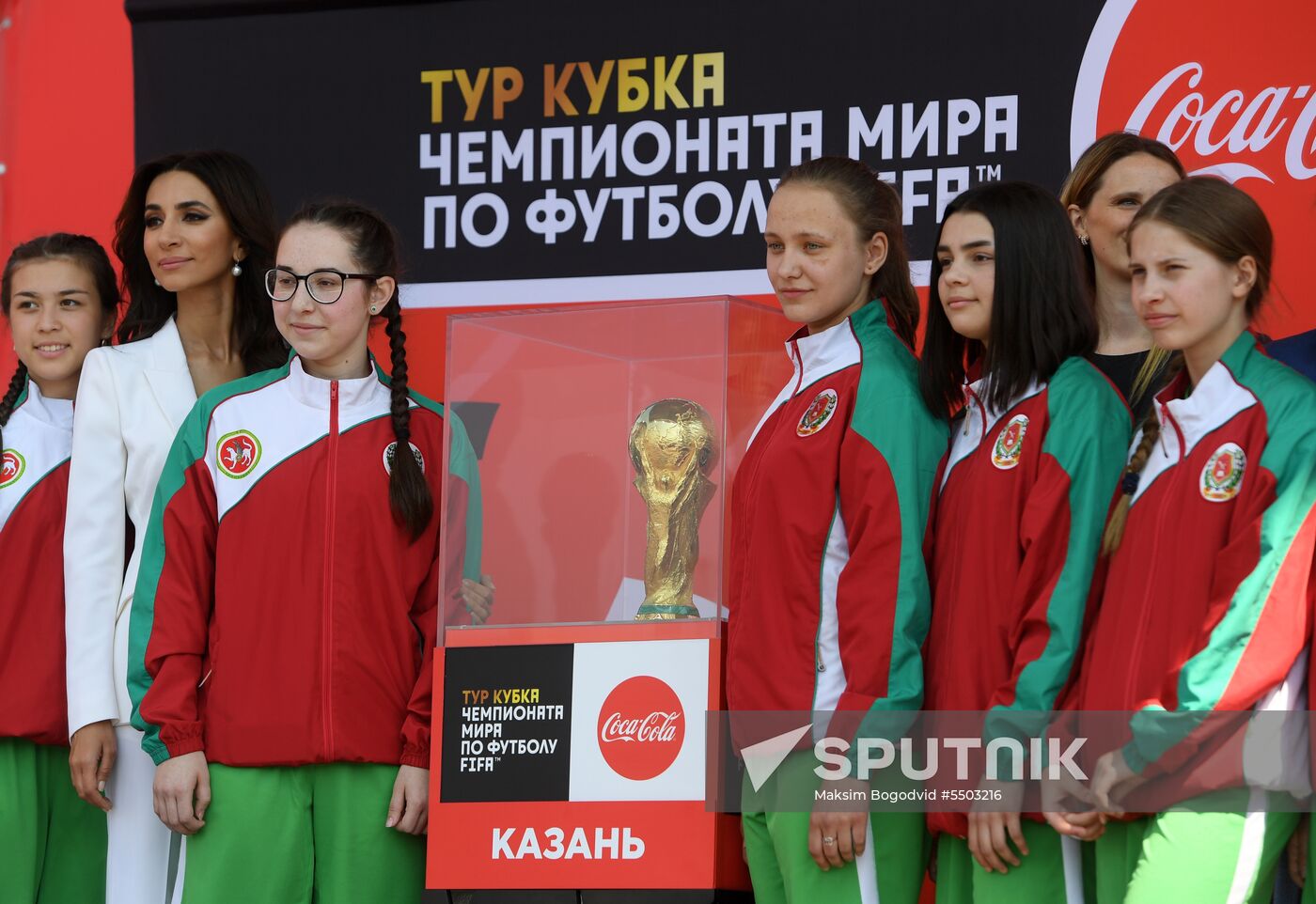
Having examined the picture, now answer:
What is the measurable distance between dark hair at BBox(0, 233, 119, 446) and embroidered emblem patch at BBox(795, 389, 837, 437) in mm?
1974

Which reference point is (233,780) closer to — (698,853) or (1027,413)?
(698,853)

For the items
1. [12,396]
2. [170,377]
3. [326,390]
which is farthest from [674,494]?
[12,396]

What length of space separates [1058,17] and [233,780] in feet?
8.61

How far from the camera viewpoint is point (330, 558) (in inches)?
145

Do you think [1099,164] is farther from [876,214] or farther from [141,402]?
[141,402]

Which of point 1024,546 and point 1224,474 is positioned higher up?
point 1224,474

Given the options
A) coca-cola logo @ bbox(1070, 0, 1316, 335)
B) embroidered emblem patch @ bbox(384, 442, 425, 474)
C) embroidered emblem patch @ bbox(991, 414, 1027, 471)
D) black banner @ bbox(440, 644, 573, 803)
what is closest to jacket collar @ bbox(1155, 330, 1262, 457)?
embroidered emblem patch @ bbox(991, 414, 1027, 471)

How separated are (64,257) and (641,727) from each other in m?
2.01

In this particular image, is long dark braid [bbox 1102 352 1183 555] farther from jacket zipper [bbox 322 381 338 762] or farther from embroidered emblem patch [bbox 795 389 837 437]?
jacket zipper [bbox 322 381 338 762]

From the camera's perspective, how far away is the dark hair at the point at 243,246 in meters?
4.34

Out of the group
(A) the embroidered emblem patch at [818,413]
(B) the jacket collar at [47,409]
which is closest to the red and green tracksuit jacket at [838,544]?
(A) the embroidered emblem patch at [818,413]

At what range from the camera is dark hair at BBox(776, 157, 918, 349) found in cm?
354

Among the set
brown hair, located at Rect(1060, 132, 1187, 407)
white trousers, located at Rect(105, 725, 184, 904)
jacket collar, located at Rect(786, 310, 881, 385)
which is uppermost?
brown hair, located at Rect(1060, 132, 1187, 407)

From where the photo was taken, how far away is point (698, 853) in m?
3.32
